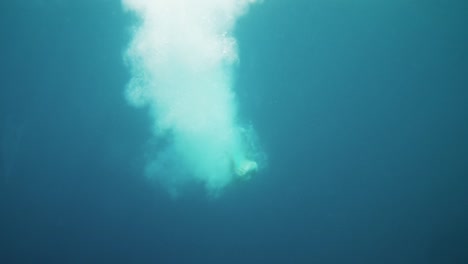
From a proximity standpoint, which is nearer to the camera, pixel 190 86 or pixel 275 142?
pixel 275 142

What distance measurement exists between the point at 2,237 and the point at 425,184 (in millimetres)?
9380

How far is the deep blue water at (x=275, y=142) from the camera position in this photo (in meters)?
8.28

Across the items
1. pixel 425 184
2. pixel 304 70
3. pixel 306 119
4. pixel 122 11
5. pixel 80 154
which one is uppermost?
pixel 122 11

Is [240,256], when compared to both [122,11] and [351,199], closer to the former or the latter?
[351,199]

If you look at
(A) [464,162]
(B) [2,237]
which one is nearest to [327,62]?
(A) [464,162]

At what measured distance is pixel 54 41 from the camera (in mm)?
8469

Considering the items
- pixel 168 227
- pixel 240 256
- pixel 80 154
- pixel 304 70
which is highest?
pixel 304 70

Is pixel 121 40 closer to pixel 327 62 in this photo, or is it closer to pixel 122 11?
pixel 122 11

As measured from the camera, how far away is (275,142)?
8.38m

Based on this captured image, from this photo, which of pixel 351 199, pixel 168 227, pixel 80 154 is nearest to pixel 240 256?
pixel 168 227

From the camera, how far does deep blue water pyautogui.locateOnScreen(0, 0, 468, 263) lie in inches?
326

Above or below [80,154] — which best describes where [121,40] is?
above

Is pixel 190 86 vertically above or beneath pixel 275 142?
above

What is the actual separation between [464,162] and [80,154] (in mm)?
8486
